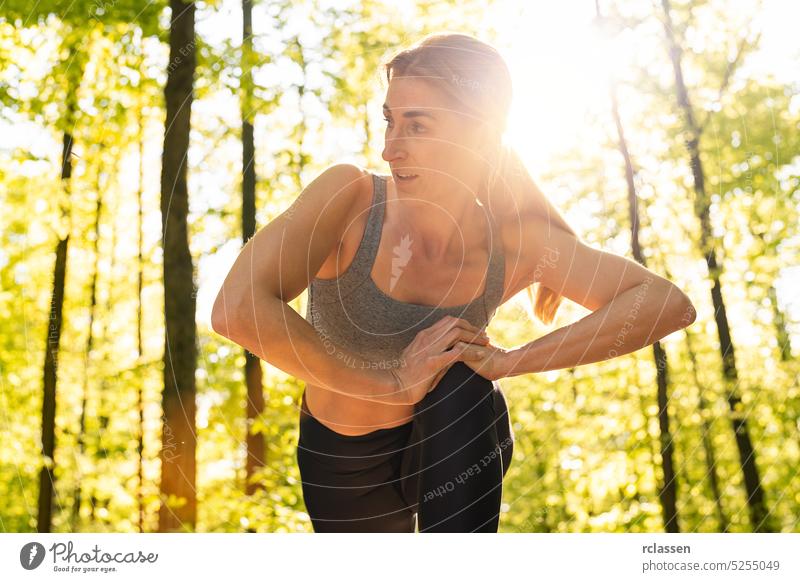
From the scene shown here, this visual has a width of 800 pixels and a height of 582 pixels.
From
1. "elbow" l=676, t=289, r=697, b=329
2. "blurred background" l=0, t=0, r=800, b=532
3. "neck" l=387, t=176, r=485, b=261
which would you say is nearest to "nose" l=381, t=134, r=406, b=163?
"neck" l=387, t=176, r=485, b=261

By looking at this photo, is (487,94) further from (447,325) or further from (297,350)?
(297,350)

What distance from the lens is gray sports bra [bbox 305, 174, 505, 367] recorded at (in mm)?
1998

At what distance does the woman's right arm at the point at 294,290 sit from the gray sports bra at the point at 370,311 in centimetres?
9

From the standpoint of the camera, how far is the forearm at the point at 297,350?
165 centimetres

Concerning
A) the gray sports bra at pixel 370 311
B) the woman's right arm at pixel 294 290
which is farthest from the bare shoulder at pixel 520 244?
the woman's right arm at pixel 294 290

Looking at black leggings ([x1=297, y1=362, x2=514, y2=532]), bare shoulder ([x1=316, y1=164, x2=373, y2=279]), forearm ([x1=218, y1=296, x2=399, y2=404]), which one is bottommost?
black leggings ([x1=297, y1=362, x2=514, y2=532])

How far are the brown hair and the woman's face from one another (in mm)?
28

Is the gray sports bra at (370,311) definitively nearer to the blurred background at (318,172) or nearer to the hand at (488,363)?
the hand at (488,363)

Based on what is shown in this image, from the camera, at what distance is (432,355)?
71.9 inches

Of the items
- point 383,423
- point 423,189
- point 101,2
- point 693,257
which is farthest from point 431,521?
point 693,257

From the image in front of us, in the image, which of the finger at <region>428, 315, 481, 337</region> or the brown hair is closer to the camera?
the finger at <region>428, 315, 481, 337</region>

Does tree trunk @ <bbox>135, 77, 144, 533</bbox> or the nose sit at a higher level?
tree trunk @ <bbox>135, 77, 144, 533</bbox>

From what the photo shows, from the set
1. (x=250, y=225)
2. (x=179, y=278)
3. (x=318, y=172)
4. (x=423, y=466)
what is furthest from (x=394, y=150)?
(x=250, y=225)

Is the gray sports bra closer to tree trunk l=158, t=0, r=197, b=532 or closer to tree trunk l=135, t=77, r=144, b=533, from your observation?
tree trunk l=158, t=0, r=197, b=532
